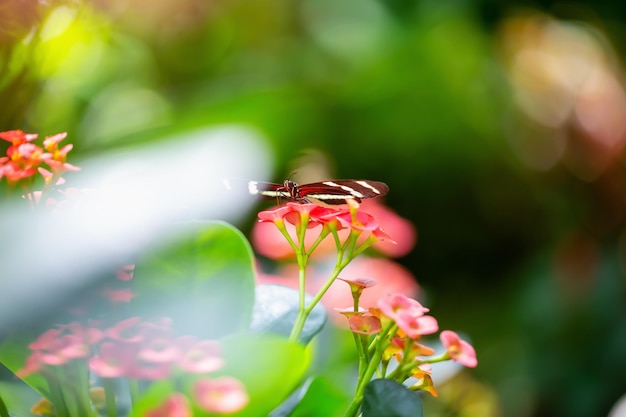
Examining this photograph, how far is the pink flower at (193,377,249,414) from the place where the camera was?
29cm

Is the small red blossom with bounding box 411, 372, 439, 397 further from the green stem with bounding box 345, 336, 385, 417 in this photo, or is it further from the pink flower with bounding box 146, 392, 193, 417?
the pink flower with bounding box 146, 392, 193, 417

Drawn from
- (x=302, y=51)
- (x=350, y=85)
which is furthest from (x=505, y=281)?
(x=302, y=51)

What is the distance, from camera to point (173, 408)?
0.95 feet

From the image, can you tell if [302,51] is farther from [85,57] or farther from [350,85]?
[85,57]

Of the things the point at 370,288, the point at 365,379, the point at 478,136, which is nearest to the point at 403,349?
the point at 365,379

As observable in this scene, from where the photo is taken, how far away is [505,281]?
1.80 metres

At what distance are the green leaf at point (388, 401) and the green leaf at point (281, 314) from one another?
0.33 feet

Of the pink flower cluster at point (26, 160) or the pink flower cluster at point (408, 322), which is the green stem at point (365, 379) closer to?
the pink flower cluster at point (408, 322)

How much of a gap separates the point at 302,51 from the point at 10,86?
1339 millimetres

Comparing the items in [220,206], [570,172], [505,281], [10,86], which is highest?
[10,86]

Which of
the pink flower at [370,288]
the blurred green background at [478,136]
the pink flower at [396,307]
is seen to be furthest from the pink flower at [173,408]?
the blurred green background at [478,136]

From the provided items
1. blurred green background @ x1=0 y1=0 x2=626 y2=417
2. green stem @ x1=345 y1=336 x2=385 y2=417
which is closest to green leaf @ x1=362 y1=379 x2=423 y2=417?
green stem @ x1=345 y1=336 x2=385 y2=417

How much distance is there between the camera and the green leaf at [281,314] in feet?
1.46

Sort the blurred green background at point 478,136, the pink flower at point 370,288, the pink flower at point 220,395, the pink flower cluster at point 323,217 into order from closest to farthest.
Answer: the pink flower at point 220,395 < the pink flower cluster at point 323,217 < the pink flower at point 370,288 < the blurred green background at point 478,136
